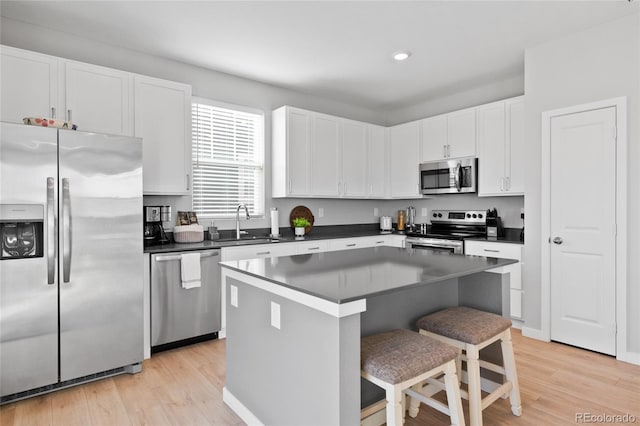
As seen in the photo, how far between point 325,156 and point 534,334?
117 inches

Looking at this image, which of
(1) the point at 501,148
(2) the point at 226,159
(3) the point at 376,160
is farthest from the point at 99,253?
(1) the point at 501,148

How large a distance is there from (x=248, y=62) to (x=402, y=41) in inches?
61.4

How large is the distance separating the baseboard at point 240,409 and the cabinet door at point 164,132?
196cm

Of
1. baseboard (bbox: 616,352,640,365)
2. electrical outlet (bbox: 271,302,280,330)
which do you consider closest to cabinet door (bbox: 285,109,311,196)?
electrical outlet (bbox: 271,302,280,330)

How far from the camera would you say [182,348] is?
3.26 m

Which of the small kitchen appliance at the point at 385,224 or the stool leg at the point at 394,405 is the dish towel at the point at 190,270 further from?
the small kitchen appliance at the point at 385,224

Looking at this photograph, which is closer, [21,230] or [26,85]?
[21,230]

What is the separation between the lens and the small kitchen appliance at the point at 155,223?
340 cm

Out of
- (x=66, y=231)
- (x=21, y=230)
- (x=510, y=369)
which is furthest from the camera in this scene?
(x=66, y=231)

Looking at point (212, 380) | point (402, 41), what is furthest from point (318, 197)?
point (212, 380)

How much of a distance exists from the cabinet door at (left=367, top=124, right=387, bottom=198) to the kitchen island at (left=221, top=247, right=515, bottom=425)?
8.61 ft

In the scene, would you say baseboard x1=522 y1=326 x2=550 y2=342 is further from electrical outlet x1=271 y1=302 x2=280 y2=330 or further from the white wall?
electrical outlet x1=271 y1=302 x2=280 y2=330

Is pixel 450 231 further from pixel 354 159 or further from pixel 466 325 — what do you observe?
pixel 466 325

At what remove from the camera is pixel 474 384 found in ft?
6.20
